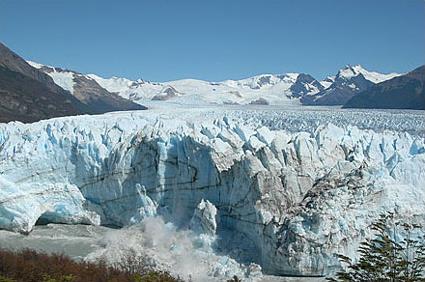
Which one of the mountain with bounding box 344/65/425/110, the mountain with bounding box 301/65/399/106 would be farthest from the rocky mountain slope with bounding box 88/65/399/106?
the mountain with bounding box 344/65/425/110

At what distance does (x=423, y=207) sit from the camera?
47.2 feet

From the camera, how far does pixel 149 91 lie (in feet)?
449

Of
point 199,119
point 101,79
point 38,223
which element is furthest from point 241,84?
point 38,223

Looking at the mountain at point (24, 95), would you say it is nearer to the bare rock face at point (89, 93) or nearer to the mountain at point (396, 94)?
the bare rock face at point (89, 93)

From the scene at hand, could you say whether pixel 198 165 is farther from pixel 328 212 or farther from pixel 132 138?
pixel 328 212

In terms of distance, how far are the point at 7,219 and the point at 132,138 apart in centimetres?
453

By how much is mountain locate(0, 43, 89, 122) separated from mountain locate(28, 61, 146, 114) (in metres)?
11.7

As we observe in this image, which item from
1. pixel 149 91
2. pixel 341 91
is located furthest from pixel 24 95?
pixel 149 91

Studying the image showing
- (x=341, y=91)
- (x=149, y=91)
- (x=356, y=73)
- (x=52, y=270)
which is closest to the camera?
(x=52, y=270)

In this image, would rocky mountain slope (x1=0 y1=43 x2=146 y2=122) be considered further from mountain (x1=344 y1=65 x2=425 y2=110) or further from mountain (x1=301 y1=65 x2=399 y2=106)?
mountain (x1=344 y1=65 x2=425 y2=110)

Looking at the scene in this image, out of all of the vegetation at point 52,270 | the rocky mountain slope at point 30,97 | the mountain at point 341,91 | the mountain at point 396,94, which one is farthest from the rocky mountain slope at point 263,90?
the vegetation at point 52,270

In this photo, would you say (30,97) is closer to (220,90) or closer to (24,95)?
(24,95)

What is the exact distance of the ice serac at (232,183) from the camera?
14016 mm

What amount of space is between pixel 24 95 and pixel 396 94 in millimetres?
35995
